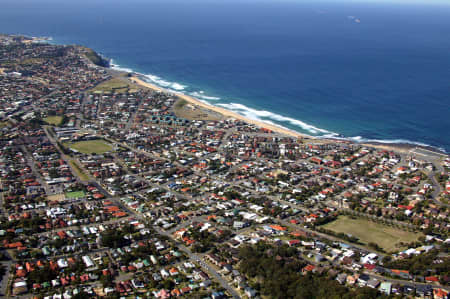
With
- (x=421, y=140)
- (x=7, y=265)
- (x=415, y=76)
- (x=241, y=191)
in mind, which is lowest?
(x=7, y=265)

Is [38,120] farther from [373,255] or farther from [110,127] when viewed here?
[373,255]

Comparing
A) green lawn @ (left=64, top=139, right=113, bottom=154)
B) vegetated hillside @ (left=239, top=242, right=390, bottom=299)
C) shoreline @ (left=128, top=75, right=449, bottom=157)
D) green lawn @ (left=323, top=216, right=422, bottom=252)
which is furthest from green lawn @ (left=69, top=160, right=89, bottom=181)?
shoreline @ (left=128, top=75, right=449, bottom=157)

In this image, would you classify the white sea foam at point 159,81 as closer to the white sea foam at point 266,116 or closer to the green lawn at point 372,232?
the white sea foam at point 266,116

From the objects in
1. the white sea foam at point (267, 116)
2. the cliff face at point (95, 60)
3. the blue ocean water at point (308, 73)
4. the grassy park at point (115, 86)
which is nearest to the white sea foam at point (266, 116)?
the white sea foam at point (267, 116)

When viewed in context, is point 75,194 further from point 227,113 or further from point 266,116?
point 266,116

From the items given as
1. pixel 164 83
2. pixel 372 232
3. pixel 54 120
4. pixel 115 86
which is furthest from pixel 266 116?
pixel 372 232

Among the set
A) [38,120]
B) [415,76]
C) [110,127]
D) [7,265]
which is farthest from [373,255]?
[415,76]
